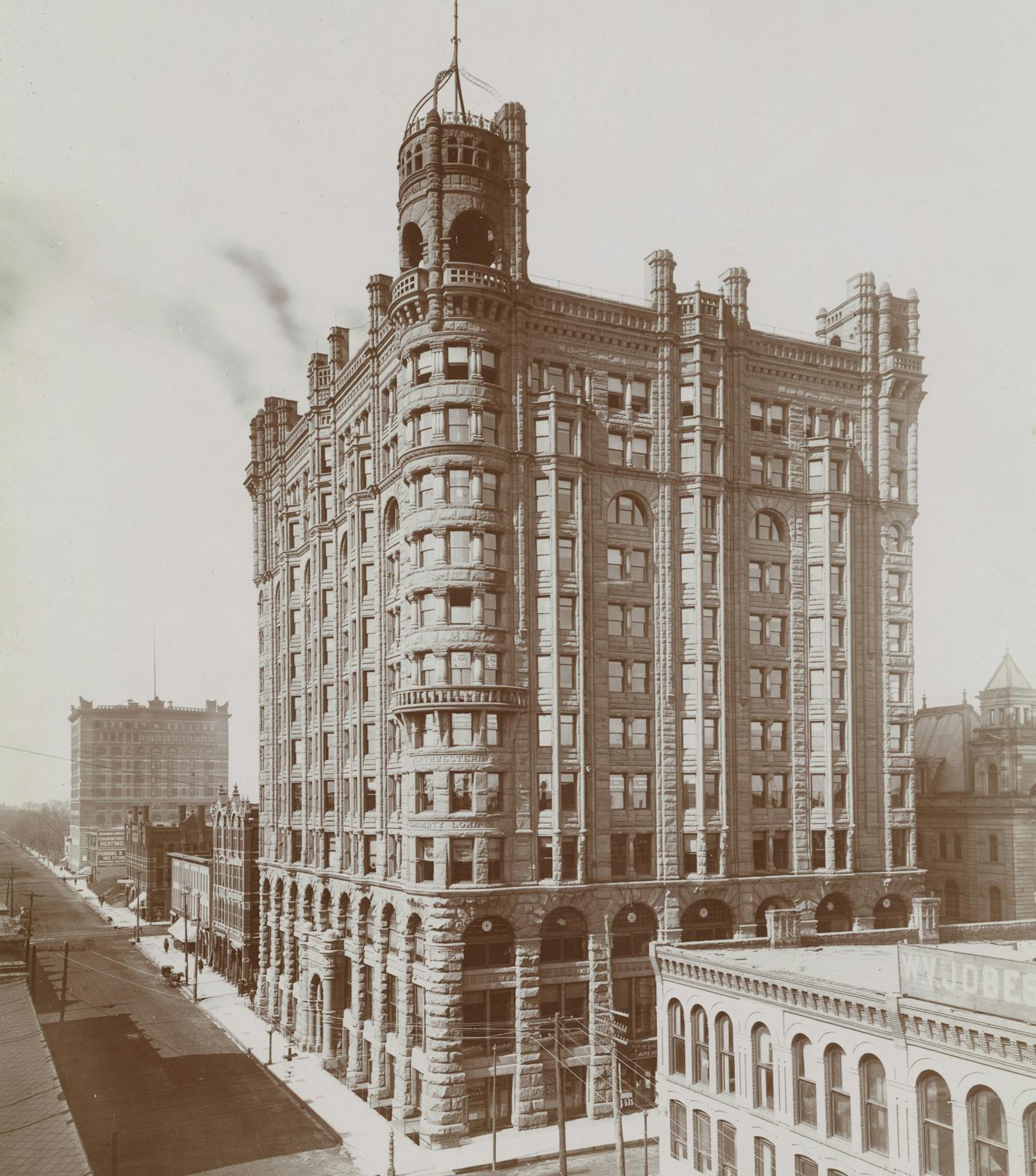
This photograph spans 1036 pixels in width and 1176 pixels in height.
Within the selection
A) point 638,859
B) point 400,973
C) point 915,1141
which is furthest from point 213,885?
point 915,1141

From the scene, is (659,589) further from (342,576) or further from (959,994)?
(959,994)

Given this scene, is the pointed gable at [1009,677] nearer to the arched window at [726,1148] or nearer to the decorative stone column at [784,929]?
the decorative stone column at [784,929]

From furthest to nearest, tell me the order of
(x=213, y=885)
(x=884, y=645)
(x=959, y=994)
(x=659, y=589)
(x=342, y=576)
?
(x=213, y=885) < (x=342, y=576) < (x=884, y=645) < (x=659, y=589) < (x=959, y=994)

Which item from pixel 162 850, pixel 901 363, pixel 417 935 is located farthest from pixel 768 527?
pixel 162 850

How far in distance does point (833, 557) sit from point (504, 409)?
2372cm

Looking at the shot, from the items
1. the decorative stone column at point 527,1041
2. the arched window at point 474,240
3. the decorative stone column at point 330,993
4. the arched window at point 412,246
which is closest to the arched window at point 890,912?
the decorative stone column at point 527,1041

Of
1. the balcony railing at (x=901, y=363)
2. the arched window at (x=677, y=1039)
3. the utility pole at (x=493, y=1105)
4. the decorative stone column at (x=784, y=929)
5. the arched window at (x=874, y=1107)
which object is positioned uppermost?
the balcony railing at (x=901, y=363)

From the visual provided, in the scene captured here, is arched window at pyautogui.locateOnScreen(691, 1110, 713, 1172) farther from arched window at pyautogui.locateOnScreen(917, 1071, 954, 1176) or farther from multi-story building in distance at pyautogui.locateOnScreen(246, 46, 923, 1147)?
multi-story building in distance at pyautogui.locateOnScreen(246, 46, 923, 1147)

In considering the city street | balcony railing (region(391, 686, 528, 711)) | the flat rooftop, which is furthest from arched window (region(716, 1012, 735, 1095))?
balcony railing (region(391, 686, 528, 711))

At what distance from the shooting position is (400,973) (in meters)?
59.2

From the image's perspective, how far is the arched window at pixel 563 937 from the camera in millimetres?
58281

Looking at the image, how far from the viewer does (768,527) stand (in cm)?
6738

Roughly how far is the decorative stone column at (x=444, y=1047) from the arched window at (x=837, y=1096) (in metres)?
23.4

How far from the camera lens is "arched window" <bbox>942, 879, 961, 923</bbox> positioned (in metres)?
80.4
